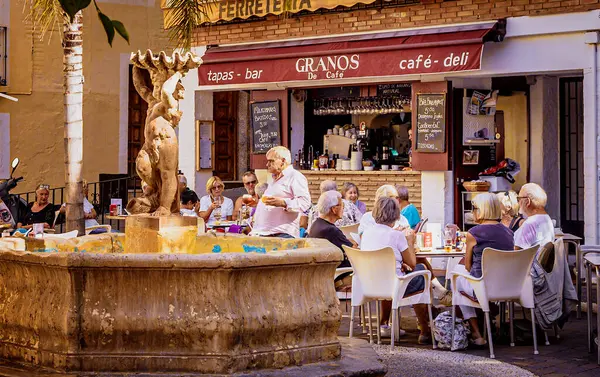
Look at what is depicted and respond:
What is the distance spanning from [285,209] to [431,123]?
604 cm

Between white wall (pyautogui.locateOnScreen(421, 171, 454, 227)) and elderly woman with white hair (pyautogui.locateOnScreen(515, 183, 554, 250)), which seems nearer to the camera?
elderly woman with white hair (pyautogui.locateOnScreen(515, 183, 554, 250))

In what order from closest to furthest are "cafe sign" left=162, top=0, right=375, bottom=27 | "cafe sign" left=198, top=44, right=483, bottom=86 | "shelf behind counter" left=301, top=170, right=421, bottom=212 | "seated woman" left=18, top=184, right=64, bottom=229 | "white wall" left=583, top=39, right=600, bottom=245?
1. "white wall" left=583, top=39, right=600, bottom=245
2. "cafe sign" left=198, top=44, right=483, bottom=86
3. "seated woman" left=18, top=184, right=64, bottom=229
4. "shelf behind counter" left=301, top=170, right=421, bottom=212
5. "cafe sign" left=162, top=0, right=375, bottom=27

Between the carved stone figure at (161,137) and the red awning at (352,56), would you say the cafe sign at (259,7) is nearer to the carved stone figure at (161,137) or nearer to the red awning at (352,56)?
the red awning at (352,56)

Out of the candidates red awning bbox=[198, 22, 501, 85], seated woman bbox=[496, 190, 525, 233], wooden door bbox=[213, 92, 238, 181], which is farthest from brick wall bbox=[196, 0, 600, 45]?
seated woman bbox=[496, 190, 525, 233]

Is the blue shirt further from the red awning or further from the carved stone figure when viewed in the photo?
the carved stone figure

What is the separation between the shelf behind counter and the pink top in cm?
571

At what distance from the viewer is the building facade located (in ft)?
48.8

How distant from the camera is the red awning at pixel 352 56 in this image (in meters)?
15.1

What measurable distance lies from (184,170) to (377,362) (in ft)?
40.7

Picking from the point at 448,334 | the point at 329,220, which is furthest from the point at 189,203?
the point at 448,334

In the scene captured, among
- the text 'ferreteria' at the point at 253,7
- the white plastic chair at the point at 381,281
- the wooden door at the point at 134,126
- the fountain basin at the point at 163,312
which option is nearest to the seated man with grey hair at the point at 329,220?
the white plastic chair at the point at 381,281

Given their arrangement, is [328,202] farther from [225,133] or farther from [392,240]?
[225,133]

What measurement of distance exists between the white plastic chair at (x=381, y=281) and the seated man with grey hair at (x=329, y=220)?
1.60 feet

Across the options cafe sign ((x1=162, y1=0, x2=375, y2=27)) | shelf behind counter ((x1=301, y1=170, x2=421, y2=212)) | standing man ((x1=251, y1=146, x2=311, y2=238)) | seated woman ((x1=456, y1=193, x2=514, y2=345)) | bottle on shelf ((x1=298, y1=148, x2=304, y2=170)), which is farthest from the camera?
bottle on shelf ((x1=298, y1=148, x2=304, y2=170))
